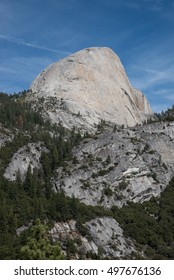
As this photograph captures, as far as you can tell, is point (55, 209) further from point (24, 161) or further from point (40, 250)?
point (40, 250)

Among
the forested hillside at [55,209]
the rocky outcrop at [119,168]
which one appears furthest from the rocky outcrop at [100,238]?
the rocky outcrop at [119,168]

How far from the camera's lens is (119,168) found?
6191 inches

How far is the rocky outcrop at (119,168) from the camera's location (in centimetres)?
14438

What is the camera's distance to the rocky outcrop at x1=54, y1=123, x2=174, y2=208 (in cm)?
14438

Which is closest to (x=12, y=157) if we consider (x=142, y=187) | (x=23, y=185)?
(x=23, y=185)

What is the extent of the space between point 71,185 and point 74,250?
157ft

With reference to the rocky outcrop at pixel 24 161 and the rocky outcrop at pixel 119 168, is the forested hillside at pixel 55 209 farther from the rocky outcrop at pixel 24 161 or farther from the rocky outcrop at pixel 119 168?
the rocky outcrop at pixel 119 168

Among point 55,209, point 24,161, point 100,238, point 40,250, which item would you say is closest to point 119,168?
point 24,161

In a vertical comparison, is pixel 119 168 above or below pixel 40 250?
above

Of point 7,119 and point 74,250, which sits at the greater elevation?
point 7,119

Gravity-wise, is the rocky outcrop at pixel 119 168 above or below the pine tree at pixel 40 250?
above

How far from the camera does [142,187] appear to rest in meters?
153
